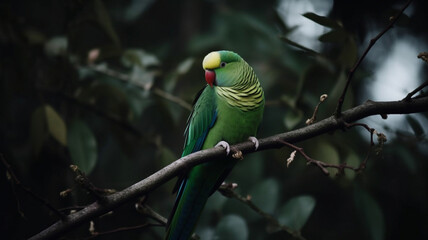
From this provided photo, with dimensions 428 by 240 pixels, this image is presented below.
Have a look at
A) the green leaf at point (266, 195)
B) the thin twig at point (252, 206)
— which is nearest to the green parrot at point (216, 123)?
the thin twig at point (252, 206)

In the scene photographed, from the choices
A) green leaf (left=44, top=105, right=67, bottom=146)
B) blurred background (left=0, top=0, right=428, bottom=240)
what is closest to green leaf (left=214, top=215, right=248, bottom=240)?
blurred background (left=0, top=0, right=428, bottom=240)

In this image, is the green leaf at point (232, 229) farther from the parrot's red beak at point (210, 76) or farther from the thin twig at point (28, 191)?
the thin twig at point (28, 191)

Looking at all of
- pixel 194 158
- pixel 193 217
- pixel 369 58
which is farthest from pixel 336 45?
pixel 194 158

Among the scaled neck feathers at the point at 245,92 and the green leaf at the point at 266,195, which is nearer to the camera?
the scaled neck feathers at the point at 245,92

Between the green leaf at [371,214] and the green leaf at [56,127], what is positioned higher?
the green leaf at [56,127]

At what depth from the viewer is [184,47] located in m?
4.21

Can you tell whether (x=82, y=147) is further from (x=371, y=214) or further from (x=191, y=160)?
(x=371, y=214)

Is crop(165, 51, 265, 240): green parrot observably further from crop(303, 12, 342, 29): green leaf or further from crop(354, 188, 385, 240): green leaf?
crop(354, 188, 385, 240): green leaf

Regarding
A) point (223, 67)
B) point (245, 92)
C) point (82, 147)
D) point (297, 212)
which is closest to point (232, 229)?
point (297, 212)

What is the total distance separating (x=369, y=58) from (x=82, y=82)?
1.95 meters

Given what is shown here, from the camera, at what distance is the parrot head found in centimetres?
190

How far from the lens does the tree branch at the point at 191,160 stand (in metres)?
1.38

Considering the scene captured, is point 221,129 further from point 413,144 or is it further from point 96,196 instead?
point 413,144

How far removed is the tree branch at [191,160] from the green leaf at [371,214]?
0.89m
